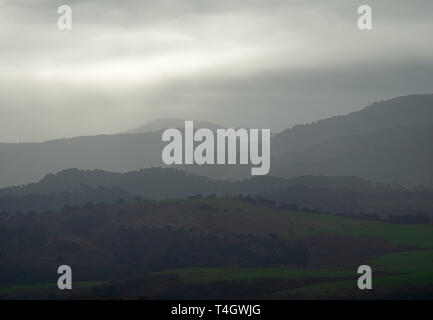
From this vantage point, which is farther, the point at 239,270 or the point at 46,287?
the point at 239,270


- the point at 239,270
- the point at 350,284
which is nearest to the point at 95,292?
the point at 239,270
